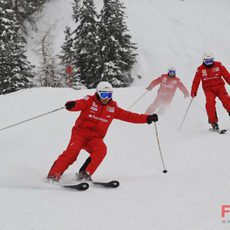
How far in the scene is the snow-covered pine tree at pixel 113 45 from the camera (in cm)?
2531

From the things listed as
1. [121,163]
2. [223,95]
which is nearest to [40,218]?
[121,163]

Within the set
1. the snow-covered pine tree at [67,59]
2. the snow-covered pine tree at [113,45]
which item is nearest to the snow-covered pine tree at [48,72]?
the snow-covered pine tree at [67,59]

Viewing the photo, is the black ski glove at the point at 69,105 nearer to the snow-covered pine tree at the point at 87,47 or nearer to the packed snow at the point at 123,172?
the packed snow at the point at 123,172

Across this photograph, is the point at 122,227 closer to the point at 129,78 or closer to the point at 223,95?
the point at 223,95

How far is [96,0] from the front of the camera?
122 feet

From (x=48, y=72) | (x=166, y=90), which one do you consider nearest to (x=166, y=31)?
(x=48, y=72)

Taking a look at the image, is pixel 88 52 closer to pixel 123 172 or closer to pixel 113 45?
pixel 113 45

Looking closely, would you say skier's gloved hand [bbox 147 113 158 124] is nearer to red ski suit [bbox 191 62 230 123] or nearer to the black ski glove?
the black ski glove

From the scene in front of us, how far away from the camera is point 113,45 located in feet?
85.0

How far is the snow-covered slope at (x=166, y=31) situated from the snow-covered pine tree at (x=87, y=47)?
134 inches

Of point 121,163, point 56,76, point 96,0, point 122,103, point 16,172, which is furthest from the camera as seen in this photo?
point 96,0

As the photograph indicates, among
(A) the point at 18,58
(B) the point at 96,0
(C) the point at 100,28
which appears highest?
(B) the point at 96,0

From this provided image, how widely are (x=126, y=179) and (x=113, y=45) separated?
21.0 meters

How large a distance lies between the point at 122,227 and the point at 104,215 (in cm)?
34
